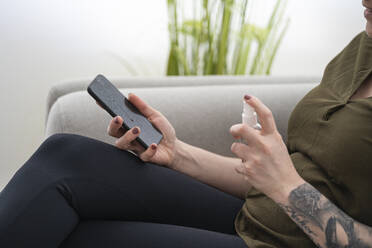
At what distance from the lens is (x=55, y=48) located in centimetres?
189

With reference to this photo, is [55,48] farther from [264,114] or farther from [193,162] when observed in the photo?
[264,114]

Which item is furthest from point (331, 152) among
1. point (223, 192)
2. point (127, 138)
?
point (127, 138)

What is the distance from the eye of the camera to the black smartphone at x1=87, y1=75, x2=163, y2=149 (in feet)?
2.59

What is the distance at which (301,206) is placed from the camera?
65 centimetres

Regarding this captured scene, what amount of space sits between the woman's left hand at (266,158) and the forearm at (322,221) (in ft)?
0.05

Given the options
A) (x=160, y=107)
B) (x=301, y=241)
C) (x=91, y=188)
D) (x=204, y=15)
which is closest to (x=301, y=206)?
(x=301, y=241)

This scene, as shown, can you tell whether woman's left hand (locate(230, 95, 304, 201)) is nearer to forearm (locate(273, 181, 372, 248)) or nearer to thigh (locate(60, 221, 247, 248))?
forearm (locate(273, 181, 372, 248))

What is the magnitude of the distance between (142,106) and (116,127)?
87 mm

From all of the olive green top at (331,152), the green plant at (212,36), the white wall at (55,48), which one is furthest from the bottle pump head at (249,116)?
the white wall at (55,48)

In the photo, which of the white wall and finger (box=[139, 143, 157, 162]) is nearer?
finger (box=[139, 143, 157, 162])

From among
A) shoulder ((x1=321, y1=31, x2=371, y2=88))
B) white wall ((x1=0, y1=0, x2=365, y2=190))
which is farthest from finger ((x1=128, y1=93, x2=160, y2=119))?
white wall ((x1=0, y1=0, x2=365, y2=190))

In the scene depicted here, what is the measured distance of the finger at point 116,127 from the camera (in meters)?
0.78

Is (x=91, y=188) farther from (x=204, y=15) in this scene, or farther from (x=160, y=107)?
(x=204, y=15)

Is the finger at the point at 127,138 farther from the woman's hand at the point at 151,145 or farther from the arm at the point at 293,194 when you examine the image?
the arm at the point at 293,194
